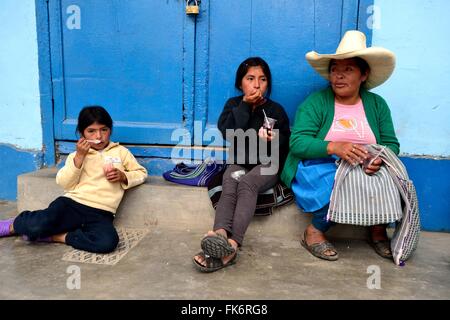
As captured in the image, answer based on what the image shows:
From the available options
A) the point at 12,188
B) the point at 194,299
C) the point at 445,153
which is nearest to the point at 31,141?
the point at 12,188

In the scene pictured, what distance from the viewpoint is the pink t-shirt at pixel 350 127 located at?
2.47 metres

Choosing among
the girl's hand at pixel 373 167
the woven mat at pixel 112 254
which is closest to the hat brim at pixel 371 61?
the girl's hand at pixel 373 167

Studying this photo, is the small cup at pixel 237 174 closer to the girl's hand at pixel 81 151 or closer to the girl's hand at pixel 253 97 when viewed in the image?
the girl's hand at pixel 253 97

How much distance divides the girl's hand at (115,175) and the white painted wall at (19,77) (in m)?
1.08

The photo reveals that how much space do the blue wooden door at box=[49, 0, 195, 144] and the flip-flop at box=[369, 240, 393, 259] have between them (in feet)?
5.29

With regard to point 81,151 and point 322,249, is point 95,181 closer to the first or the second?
point 81,151

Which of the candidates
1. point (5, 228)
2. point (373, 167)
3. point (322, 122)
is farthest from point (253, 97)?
point (5, 228)

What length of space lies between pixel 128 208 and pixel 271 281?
4.07 feet

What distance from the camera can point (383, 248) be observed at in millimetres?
2395

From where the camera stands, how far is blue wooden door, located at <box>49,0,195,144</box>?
9.78ft

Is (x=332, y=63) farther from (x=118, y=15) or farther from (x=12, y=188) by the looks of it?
(x=12, y=188)

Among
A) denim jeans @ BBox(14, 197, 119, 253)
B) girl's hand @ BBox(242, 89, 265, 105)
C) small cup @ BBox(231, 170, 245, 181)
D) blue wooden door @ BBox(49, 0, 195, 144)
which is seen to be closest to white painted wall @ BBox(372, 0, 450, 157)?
girl's hand @ BBox(242, 89, 265, 105)

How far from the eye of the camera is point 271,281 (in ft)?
6.63

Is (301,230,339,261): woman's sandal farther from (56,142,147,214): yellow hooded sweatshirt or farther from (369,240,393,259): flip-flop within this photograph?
(56,142,147,214): yellow hooded sweatshirt
